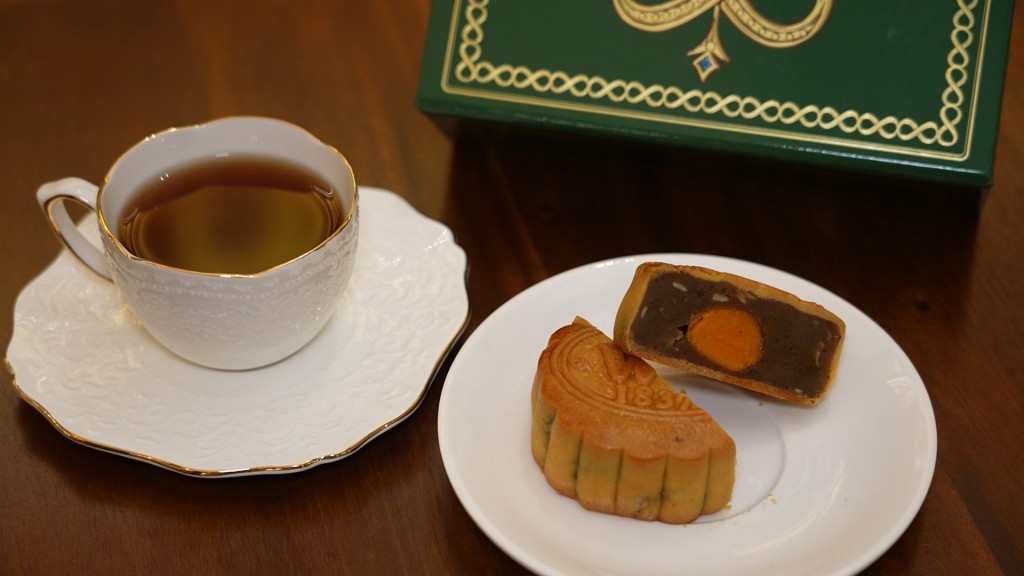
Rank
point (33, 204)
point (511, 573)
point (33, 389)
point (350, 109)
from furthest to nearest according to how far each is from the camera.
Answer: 1. point (350, 109)
2. point (33, 204)
3. point (33, 389)
4. point (511, 573)

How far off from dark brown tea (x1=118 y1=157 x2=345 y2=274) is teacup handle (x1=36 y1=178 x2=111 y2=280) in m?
0.04

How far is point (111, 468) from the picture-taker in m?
0.96

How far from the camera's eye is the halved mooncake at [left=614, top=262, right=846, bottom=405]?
0.98m

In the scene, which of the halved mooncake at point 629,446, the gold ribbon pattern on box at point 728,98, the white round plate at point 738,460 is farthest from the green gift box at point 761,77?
the halved mooncake at point 629,446

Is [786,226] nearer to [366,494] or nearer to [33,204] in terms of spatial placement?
[366,494]

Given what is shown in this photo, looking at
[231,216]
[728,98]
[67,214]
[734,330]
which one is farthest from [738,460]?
[67,214]

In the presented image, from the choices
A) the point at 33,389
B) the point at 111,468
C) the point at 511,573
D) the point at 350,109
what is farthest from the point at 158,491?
the point at 350,109

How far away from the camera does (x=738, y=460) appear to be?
0.96 m

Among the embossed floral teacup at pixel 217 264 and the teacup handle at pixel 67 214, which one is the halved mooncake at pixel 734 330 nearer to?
the embossed floral teacup at pixel 217 264

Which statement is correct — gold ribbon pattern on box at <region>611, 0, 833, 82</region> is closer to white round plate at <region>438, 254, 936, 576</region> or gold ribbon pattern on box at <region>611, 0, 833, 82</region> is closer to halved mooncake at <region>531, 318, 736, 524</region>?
white round plate at <region>438, 254, 936, 576</region>

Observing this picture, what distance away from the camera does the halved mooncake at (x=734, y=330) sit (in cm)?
98

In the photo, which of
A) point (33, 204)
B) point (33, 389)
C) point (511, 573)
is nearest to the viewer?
point (511, 573)

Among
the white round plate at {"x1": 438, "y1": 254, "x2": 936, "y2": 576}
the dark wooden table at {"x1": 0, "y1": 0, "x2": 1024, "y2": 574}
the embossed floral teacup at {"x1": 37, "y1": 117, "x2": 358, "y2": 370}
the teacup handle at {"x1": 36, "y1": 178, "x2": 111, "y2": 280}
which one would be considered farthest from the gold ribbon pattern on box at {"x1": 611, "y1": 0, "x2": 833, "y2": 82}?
the teacup handle at {"x1": 36, "y1": 178, "x2": 111, "y2": 280}

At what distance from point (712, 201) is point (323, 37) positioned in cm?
69
